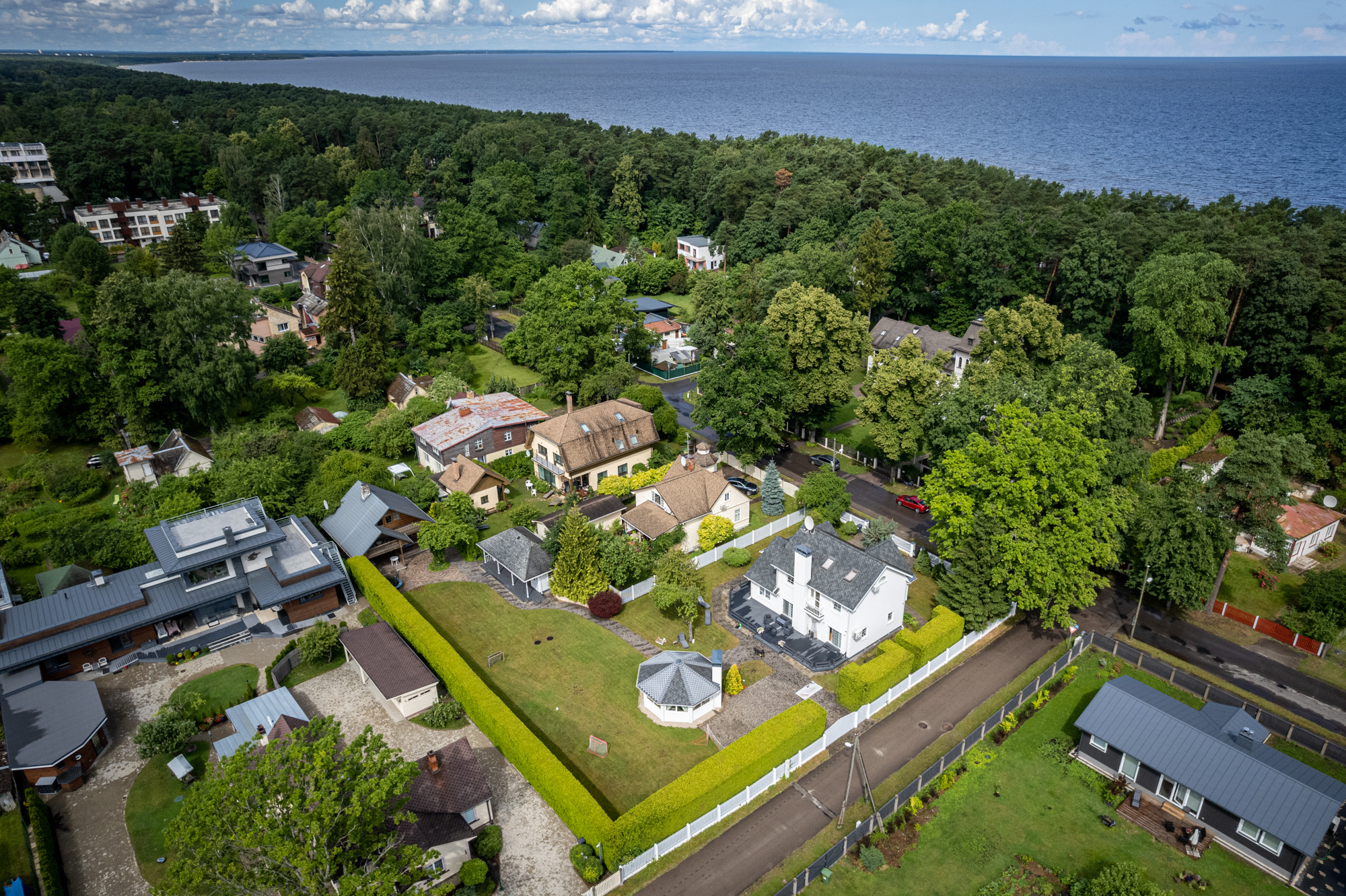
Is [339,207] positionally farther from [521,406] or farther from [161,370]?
[521,406]

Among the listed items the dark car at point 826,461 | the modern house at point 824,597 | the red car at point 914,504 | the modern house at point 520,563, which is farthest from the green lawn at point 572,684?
the dark car at point 826,461

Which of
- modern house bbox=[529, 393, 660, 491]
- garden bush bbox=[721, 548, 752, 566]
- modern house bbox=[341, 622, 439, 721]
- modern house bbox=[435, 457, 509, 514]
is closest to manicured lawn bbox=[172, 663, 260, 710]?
modern house bbox=[341, 622, 439, 721]

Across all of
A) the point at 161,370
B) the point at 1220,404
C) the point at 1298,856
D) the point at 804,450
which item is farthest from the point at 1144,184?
the point at 161,370

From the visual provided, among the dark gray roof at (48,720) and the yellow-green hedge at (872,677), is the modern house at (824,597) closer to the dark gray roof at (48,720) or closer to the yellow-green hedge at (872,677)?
the yellow-green hedge at (872,677)

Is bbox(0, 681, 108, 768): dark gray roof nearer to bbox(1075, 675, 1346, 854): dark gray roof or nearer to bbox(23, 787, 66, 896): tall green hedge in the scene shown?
bbox(23, 787, 66, 896): tall green hedge

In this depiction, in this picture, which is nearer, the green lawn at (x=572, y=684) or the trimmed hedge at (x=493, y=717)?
the trimmed hedge at (x=493, y=717)

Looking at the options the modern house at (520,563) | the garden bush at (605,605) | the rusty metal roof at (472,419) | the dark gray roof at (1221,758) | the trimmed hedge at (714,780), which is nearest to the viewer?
the dark gray roof at (1221,758)

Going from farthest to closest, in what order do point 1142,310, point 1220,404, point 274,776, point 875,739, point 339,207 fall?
point 339,207 < point 1220,404 < point 1142,310 < point 875,739 < point 274,776

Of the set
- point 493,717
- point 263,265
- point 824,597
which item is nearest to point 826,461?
point 824,597
